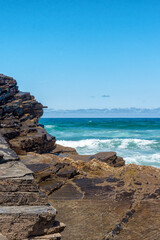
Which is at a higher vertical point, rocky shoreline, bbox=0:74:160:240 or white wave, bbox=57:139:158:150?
rocky shoreline, bbox=0:74:160:240

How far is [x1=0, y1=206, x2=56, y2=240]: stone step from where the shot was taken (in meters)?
2.51

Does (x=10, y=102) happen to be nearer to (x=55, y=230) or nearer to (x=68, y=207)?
(x=68, y=207)

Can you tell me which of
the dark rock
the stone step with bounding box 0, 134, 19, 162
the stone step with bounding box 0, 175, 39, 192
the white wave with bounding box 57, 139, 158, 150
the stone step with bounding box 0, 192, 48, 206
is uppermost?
the stone step with bounding box 0, 134, 19, 162

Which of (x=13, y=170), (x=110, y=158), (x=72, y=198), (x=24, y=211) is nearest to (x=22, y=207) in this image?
(x=24, y=211)

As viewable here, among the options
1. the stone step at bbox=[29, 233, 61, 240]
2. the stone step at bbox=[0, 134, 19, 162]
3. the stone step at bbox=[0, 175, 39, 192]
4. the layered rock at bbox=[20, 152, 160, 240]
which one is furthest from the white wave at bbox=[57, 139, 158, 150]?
the stone step at bbox=[29, 233, 61, 240]

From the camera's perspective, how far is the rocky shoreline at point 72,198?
263cm

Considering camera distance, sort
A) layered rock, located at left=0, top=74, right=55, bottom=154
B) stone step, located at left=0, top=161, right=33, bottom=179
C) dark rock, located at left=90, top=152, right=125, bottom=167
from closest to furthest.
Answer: stone step, located at left=0, top=161, right=33, bottom=179 → layered rock, located at left=0, top=74, right=55, bottom=154 → dark rock, located at left=90, top=152, right=125, bottom=167

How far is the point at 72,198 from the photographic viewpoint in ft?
15.1

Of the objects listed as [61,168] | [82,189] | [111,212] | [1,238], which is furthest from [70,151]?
[1,238]

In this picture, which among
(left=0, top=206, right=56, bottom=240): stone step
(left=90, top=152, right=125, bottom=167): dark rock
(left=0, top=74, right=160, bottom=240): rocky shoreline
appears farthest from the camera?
(left=90, top=152, right=125, bottom=167): dark rock

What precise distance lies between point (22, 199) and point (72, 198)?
2.01 metres

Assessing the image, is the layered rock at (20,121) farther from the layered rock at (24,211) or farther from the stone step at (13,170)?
the layered rock at (24,211)

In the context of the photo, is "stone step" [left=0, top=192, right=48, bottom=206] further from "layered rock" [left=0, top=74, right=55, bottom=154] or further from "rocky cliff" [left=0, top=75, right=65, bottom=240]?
"layered rock" [left=0, top=74, right=55, bottom=154]

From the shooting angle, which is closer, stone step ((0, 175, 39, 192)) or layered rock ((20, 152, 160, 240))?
stone step ((0, 175, 39, 192))
